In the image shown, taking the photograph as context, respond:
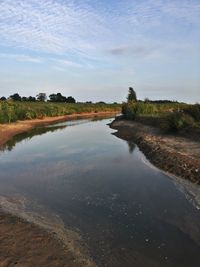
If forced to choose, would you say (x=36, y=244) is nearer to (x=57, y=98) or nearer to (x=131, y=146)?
(x=131, y=146)

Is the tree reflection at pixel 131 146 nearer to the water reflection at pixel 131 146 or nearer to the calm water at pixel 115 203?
the water reflection at pixel 131 146

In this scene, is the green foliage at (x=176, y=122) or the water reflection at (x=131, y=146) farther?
the green foliage at (x=176, y=122)

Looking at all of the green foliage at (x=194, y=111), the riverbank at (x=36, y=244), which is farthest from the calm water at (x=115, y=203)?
the green foliage at (x=194, y=111)

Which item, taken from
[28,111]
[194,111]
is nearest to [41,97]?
[28,111]

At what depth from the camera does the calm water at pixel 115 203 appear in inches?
363

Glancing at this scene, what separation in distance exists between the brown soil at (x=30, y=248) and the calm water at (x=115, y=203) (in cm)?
77

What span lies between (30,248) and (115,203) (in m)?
4.54

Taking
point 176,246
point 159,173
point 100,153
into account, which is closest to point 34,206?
point 176,246

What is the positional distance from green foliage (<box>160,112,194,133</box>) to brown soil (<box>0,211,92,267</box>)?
72.9ft

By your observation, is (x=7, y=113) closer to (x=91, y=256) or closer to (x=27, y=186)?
(x=27, y=186)

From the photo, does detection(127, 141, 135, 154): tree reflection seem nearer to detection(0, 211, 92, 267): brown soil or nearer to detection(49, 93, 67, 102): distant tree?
detection(0, 211, 92, 267): brown soil

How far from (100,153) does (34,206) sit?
1278 cm

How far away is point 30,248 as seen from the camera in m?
9.12

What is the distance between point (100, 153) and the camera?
1001 inches
